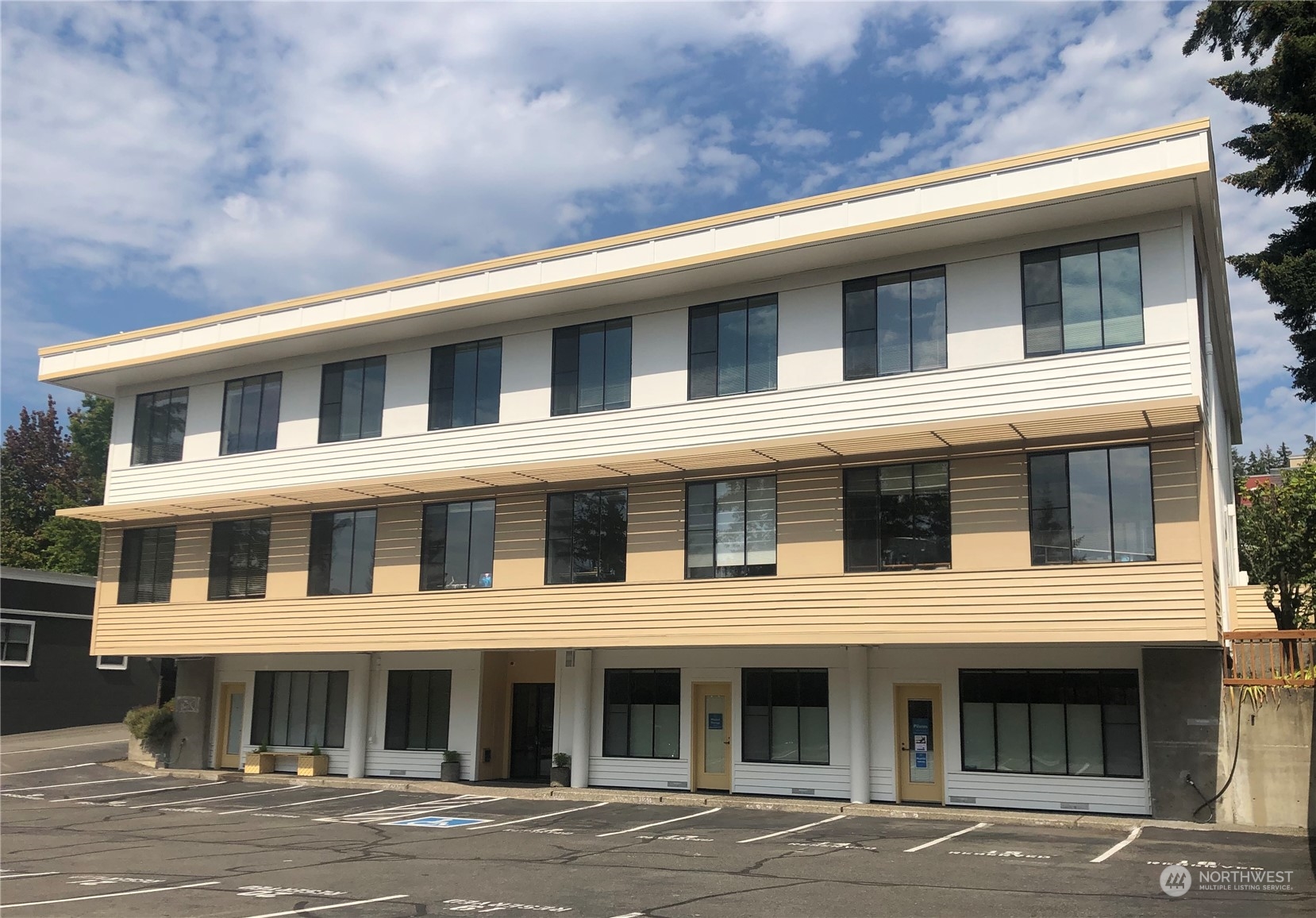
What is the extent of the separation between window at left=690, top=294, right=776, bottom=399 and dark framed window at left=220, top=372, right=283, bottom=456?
37.8ft

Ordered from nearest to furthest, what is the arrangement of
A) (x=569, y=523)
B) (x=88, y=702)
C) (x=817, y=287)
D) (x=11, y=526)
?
(x=817, y=287), (x=569, y=523), (x=88, y=702), (x=11, y=526)

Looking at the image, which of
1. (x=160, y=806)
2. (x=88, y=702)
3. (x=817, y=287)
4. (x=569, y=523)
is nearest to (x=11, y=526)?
(x=88, y=702)

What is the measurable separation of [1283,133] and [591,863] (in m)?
22.8

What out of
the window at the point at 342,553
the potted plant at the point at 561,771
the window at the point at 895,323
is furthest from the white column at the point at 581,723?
the window at the point at 895,323

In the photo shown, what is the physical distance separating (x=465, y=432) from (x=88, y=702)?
20994mm

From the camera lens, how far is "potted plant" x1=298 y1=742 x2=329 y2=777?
27.1m

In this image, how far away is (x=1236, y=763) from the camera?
18000mm

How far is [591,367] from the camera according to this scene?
2442 centimetres

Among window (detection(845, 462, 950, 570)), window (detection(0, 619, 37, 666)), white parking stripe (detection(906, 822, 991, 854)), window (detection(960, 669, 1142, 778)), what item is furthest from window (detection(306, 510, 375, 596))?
white parking stripe (detection(906, 822, 991, 854))

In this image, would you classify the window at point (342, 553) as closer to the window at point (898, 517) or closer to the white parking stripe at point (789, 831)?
the window at point (898, 517)

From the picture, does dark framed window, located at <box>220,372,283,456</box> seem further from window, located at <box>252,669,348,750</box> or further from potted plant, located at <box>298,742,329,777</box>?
potted plant, located at <box>298,742,329,777</box>

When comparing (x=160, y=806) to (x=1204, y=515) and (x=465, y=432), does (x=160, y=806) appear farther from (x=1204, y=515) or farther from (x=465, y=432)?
(x=1204, y=515)

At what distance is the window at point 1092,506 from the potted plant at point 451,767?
44.7 feet

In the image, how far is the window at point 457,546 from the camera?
2502 centimetres
